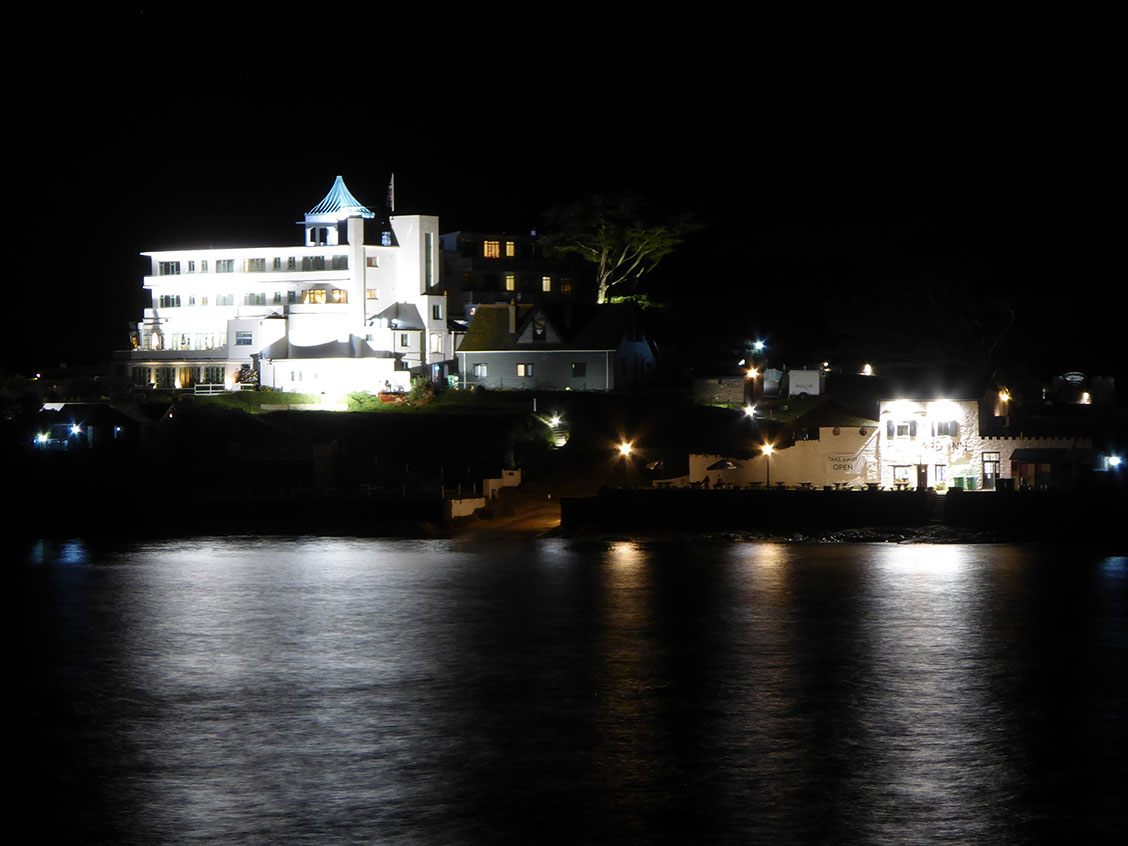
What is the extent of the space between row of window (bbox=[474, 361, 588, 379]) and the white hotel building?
282 cm

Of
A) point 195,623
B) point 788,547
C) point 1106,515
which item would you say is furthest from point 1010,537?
point 195,623

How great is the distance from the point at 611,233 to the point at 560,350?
819 cm

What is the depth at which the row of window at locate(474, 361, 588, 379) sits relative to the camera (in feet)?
184

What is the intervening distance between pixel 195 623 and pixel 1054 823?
72.6ft

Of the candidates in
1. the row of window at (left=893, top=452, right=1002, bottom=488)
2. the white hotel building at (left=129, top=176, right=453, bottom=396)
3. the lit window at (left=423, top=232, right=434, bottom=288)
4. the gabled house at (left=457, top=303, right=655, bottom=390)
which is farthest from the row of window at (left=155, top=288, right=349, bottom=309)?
the row of window at (left=893, top=452, right=1002, bottom=488)

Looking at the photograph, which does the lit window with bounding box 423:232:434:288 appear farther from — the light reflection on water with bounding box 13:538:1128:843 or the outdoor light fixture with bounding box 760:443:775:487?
the outdoor light fixture with bounding box 760:443:775:487

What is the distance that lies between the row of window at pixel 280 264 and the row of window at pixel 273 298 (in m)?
1.18

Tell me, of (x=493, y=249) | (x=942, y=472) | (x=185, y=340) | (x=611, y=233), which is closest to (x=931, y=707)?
(x=942, y=472)

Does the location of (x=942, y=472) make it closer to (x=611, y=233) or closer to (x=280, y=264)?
(x=611, y=233)

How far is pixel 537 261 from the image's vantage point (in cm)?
6725

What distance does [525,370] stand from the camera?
57.6 m

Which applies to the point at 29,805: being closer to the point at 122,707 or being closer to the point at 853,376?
the point at 122,707

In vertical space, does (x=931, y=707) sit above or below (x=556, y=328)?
below

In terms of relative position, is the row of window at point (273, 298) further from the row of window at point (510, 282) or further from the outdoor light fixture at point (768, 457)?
the outdoor light fixture at point (768, 457)
